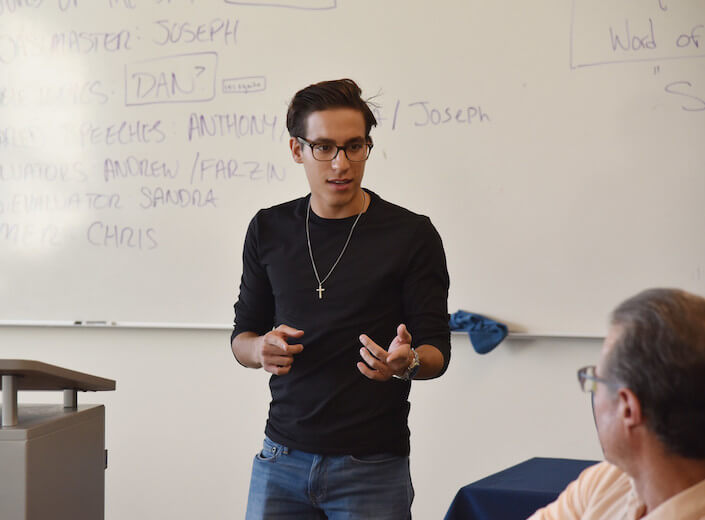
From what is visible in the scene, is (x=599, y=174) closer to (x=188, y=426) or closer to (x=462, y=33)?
(x=462, y=33)

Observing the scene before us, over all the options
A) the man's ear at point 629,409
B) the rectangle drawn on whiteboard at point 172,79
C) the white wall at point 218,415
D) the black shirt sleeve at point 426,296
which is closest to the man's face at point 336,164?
the black shirt sleeve at point 426,296

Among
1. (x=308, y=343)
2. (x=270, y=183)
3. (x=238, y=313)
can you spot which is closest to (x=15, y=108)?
(x=270, y=183)

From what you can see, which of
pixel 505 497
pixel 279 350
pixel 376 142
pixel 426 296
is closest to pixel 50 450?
pixel 279 350

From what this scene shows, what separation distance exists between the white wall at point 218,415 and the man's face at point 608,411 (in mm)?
1812

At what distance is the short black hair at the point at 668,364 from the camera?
39.0 inches

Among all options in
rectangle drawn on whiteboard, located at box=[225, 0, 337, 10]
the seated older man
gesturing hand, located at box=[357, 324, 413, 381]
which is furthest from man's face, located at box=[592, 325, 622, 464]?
rectangle drawn on whiteboard, located at box=[225, 0, 337, 10]

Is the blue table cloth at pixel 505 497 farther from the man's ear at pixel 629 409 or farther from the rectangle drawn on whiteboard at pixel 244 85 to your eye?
the rectangle drawn on whiteboard at pixel 244 85

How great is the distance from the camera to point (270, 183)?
120 inches

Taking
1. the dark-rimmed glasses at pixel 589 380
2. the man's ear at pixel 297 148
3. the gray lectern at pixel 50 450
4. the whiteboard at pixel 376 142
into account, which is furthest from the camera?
the whiteboard at pixel 376 142

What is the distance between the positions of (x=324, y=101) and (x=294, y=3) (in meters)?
1.47

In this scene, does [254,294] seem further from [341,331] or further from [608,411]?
[608,411]

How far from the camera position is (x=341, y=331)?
163 centimetres

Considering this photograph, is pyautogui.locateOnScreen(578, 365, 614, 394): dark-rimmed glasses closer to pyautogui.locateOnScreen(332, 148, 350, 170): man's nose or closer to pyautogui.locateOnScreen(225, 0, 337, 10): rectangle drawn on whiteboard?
pyautogui.locateOnScreen(332, 148, 350, 170): man's nose

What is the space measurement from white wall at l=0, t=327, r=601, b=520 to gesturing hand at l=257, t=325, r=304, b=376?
143cm
